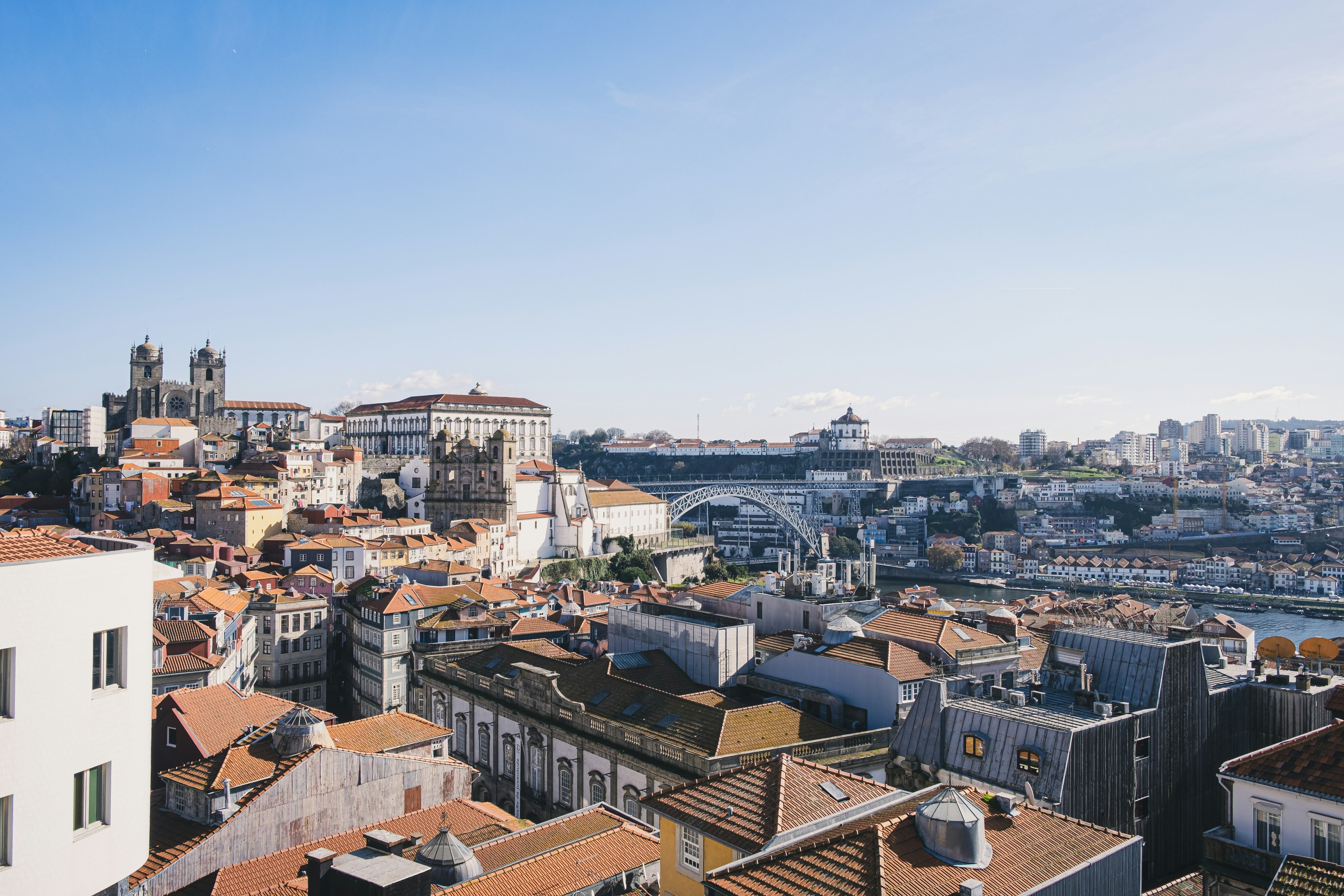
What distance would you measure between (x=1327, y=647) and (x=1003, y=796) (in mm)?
16509

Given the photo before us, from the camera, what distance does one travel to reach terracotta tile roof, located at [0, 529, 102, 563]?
18.6ft

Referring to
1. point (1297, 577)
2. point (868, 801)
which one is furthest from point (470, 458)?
point (1297, 577)

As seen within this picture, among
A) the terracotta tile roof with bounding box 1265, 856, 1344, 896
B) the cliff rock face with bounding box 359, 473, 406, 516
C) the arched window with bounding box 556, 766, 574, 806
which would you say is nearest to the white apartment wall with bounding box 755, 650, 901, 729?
the arched window with bounding box 556, 766, 574, 806

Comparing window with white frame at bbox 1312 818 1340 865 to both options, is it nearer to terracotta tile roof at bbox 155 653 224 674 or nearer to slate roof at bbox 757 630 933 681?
slate roof at bbox 757 630 933 681

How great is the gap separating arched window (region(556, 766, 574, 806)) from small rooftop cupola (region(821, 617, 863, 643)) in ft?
17.7

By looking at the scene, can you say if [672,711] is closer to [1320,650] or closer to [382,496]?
[1320,650]

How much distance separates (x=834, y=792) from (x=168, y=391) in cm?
7329

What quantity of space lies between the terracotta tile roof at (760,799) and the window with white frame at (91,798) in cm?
565

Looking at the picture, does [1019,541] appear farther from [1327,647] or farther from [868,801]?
[868,801]

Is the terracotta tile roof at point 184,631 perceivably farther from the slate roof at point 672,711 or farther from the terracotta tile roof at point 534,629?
the slate roof at point 672,711

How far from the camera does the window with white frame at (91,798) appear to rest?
596cm

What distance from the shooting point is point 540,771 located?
19.1 meters

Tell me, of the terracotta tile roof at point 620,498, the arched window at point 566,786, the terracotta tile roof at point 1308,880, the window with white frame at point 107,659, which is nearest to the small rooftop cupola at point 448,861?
the window with white frame at point 107,659

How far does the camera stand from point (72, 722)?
5.88m
